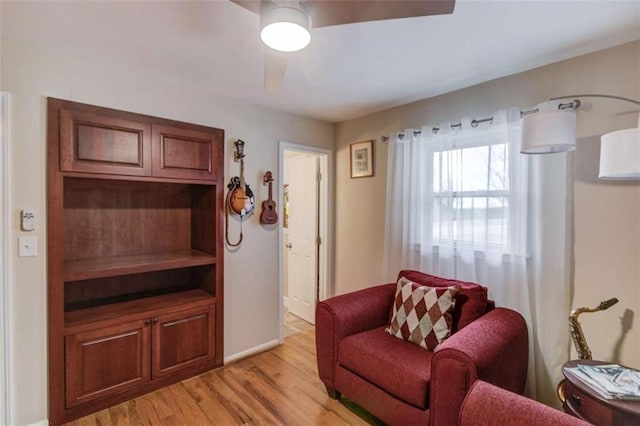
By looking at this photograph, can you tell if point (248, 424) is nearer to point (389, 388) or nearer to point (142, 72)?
point (389, 388)

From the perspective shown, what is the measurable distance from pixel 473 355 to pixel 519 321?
26.9 inches

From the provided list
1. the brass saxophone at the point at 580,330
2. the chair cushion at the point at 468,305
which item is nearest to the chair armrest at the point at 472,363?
the chair cushion at the point at 468,305

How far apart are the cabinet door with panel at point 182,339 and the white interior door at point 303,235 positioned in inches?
55.5

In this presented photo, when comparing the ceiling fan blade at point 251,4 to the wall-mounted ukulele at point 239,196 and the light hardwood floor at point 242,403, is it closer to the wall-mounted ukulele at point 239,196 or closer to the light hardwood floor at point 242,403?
the wall-mounted ukulele at point 239,196

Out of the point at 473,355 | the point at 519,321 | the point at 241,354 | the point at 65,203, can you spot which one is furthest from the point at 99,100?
the point at 519,321

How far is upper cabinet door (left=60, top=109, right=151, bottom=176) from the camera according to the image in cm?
201

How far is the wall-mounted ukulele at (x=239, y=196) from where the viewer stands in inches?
109

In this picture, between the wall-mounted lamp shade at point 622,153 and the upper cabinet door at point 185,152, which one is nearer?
the wall-mounted lamp shade at point 622,153

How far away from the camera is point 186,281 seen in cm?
296

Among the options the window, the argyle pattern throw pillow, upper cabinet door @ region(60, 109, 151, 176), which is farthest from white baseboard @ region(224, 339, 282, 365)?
the window

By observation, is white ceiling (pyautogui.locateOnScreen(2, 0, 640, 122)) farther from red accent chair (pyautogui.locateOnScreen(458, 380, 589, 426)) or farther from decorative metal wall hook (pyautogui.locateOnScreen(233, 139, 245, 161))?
red accent chair (pyautogui.locateOnScreen(458, 380, 589, 426))

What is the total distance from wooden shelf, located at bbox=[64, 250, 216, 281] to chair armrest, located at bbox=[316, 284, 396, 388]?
3.54ft

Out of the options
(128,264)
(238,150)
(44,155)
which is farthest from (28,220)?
(238,150)

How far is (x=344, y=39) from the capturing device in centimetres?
184
